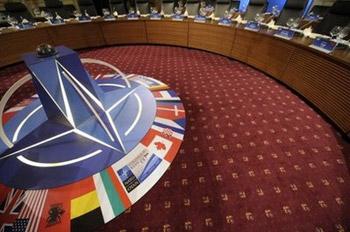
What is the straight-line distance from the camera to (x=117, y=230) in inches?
60.2

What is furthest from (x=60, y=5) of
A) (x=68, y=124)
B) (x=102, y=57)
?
(x=68, y=124)

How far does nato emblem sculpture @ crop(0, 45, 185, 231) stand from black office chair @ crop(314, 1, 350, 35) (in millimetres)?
3047

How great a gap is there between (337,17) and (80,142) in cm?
457

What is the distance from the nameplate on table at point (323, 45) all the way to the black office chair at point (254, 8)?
2292mm

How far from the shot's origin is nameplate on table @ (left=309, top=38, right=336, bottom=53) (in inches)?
100

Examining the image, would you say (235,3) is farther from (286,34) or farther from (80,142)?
(80,142)

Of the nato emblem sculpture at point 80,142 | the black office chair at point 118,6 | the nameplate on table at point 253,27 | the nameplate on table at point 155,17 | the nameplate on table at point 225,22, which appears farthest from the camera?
the black office chair at point 118,6

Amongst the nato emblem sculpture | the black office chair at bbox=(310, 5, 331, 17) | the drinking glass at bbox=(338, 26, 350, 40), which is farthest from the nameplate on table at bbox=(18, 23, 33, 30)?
the black office chair at bbox=(310, 5, 331, 17)

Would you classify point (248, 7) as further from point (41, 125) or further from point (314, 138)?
point (41, 125)

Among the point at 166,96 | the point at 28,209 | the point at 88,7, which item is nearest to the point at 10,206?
the point at 28,209

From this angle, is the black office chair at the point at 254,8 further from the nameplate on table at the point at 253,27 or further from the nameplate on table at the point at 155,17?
the nameplate on table at the point at 155,17

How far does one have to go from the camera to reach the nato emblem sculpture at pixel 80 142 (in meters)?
1.75

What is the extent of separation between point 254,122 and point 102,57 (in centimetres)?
397

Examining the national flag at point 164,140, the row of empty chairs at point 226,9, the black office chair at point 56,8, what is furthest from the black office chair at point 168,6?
the national flag at point 164,140
